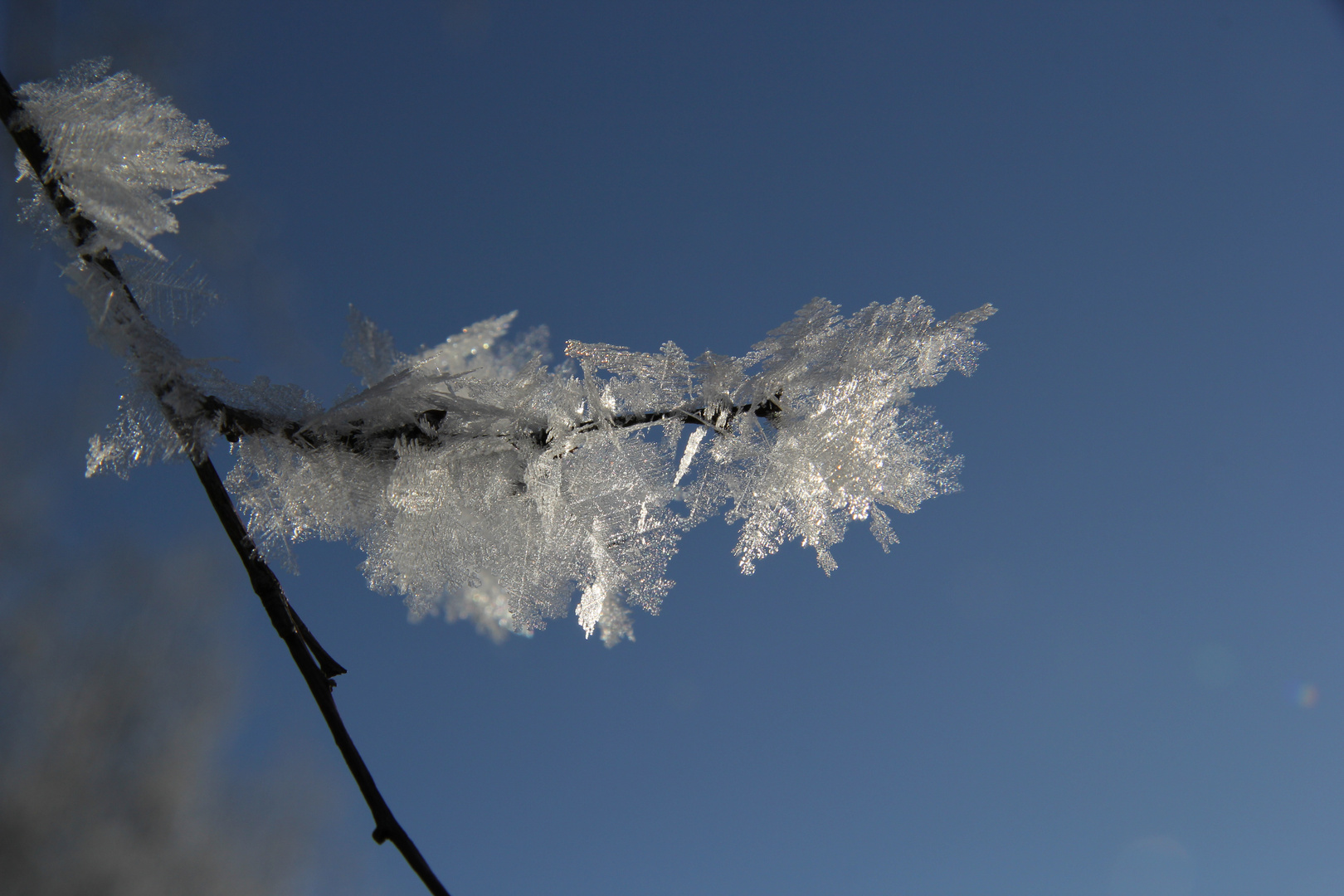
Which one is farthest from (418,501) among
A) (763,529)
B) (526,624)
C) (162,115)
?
(162,115)

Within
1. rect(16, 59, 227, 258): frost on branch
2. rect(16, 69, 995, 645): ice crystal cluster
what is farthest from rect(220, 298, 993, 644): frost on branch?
rect(16, 59, 227, 258): frost on branch

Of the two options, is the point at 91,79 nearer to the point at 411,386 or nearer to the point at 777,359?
the point at 411,386

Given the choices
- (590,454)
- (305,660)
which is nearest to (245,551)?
(305,660)

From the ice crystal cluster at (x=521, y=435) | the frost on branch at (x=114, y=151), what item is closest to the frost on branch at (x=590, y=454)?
the ice crystal cluster at (x=521, y=435)

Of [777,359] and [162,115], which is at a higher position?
[162,115]

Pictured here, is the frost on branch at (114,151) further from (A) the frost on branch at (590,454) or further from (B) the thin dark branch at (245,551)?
(A) the frost on branch at (590,454)

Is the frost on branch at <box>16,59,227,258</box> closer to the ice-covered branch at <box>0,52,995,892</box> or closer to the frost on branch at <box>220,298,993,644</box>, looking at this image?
the ice-covered branch at <box>0,52,995,892</box>

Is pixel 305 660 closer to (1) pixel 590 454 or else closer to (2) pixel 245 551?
(2) pixel 245 551

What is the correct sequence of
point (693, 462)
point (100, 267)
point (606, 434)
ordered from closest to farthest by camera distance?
point (100, 267), point (606, 434), point (693, 462)
